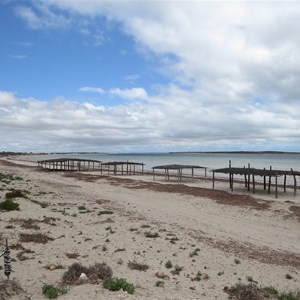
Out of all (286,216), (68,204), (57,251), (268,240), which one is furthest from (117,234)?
(286,216)

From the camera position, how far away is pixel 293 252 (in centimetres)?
1098

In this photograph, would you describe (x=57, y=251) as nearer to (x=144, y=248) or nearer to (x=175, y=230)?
(x=144, y=248)

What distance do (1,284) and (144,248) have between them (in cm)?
468

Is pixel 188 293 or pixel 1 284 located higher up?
pixel 1 284

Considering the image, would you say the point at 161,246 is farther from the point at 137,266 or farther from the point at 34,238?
the point at 34,238

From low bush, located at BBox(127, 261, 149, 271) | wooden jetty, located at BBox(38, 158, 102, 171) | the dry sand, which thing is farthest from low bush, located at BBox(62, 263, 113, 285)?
wooden jetty, located at BBox(38, 158, 102, 171)

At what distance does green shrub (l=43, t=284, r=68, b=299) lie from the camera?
6.01 metres

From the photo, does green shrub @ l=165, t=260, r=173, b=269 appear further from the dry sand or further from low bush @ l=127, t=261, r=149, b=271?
low bush @ l=127, t=261, r=149, b=271

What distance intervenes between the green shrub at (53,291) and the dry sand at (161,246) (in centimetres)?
14

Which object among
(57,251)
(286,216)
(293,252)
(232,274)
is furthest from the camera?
(286,216)

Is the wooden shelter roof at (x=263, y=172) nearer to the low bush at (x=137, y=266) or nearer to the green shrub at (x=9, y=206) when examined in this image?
the green shrub at (x=9, y=206)

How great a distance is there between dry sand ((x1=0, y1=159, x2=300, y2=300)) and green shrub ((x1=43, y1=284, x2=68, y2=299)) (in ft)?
0.45

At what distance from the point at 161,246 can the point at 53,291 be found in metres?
4.69

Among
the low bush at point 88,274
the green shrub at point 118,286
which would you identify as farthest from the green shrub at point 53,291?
the green shrub at point 118,286
